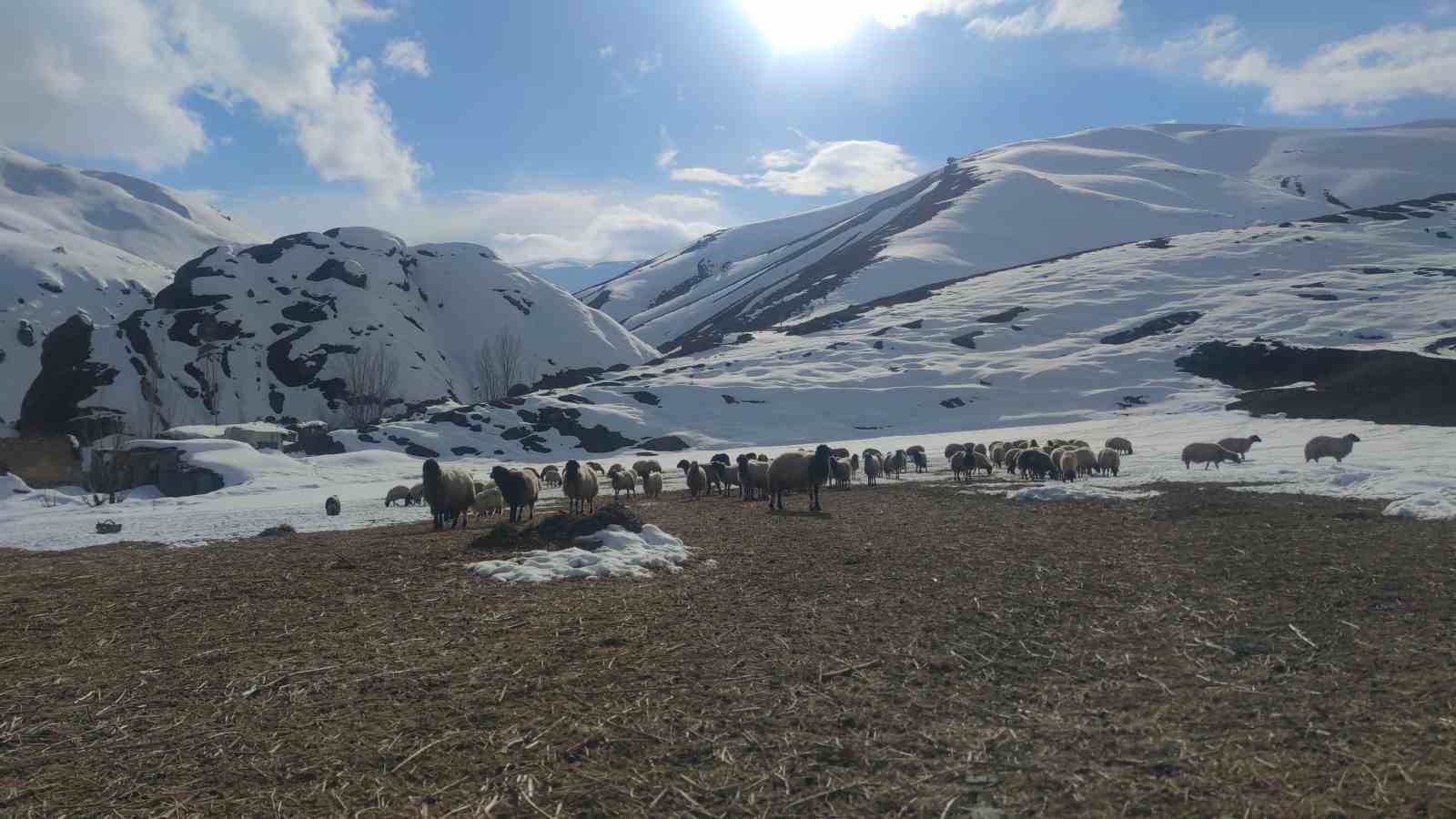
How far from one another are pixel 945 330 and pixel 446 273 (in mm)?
81626

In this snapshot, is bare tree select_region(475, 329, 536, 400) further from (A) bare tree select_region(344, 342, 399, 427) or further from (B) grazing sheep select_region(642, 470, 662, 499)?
(B) grazing sheep select_region(642, 470, 662, 499)

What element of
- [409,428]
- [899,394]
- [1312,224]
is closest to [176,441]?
[409,428]

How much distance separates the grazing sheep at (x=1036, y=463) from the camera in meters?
32.3

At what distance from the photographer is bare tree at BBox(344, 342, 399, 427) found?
98.8 metres

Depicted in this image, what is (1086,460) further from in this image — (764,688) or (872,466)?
(764,688)

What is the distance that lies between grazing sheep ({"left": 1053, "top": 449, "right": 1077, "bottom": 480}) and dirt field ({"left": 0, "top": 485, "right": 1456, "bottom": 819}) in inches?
690

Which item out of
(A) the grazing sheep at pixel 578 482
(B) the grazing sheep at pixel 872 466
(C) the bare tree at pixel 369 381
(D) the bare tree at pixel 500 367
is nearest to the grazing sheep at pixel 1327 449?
(B) the grazing sheep at pixel 872 466

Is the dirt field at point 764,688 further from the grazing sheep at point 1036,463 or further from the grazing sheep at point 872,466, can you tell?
the grazing sheep at point 872,466

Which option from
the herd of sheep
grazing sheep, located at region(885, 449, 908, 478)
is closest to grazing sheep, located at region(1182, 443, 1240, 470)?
the herd of sheep

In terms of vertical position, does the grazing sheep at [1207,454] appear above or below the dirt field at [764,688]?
above

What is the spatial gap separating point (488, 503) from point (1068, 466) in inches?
850

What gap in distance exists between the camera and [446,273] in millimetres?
135500

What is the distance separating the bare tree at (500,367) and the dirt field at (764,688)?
104 m

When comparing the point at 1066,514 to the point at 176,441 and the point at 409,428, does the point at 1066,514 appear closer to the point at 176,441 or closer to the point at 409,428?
the point at 176,441
